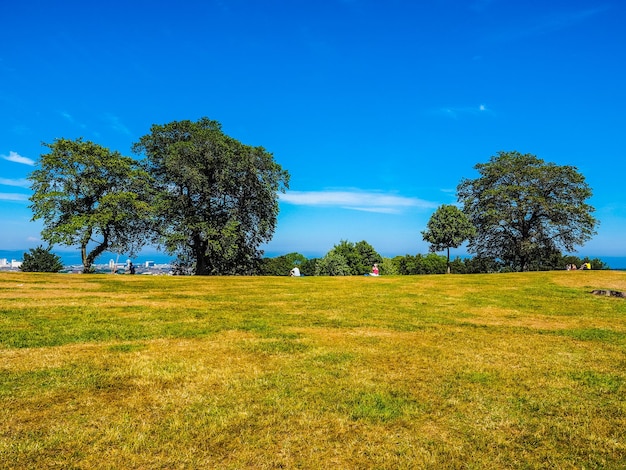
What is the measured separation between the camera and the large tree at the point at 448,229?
5300 cm

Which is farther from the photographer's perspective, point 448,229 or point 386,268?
point 386,268

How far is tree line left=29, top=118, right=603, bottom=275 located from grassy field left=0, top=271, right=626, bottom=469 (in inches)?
1076

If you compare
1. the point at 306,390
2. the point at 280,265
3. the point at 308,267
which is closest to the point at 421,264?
the point at 308,267

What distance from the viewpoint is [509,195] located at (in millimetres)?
53812

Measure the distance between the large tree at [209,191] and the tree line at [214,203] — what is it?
122mm

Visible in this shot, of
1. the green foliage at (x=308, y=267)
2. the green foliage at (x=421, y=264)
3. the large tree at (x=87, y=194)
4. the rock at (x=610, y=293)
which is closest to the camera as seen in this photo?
the rock at (x=610, y=293)

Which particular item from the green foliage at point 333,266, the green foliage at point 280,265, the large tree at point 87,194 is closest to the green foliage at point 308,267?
the green foliage at point 280,265

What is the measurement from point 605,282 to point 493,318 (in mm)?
18879

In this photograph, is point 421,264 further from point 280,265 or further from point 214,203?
point 214,203

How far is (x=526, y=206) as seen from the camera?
52.7m

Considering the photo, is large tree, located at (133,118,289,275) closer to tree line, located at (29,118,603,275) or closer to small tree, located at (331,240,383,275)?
tree line, located at (29,118,603,275)

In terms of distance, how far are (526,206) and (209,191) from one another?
41.9m

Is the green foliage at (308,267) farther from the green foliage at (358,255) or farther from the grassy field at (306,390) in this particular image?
the grassy field at (306,390)

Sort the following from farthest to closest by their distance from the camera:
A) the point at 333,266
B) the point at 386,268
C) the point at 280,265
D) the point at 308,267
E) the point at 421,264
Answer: the point at 421,264 < the point at 386,268 < the point at 308,267 < the point at 280,265 < the point at 333,266
